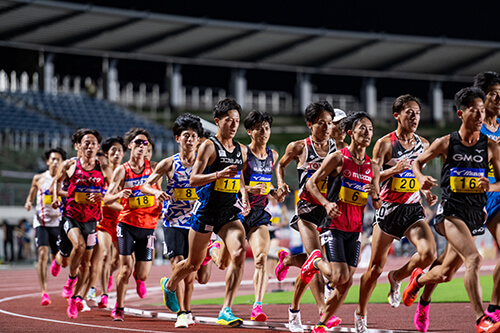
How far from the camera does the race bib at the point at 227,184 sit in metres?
7.98

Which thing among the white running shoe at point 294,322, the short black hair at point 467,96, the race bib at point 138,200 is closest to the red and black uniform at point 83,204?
the race bib at point 138,200

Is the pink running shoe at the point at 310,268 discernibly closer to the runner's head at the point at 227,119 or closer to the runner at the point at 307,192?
the runner at the point at 307,192

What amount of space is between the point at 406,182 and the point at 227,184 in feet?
6.13

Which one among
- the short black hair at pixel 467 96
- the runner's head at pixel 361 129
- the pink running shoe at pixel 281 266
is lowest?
the pink running shoe at pixel 281 266

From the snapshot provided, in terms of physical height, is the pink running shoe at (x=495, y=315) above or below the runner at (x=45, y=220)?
below

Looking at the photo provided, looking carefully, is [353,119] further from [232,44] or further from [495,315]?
[232,44]

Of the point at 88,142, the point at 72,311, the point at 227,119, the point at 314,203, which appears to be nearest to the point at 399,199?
the point at 314,203

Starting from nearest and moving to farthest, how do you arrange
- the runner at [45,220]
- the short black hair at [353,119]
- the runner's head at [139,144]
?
the short black hair at [353,119] < the runner's head at [139,144] < the runner at [45,220]

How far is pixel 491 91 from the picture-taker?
782cm

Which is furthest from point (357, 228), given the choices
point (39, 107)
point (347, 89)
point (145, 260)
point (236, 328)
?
point (347, 89)

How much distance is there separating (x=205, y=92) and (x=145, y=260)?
1499 inches

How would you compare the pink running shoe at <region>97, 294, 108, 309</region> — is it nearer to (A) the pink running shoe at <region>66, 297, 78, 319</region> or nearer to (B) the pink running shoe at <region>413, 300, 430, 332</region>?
(A) the pink running shoe at <region>66, 297, 78, 319</region>

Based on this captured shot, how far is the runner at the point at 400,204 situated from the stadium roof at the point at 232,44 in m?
31.7

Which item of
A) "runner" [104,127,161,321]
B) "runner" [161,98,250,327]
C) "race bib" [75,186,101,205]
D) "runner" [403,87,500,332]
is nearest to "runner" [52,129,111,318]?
"race bib" [75,186,101,205]
